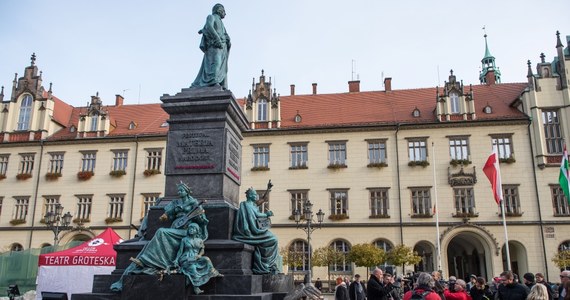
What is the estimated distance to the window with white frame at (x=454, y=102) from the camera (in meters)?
31.2

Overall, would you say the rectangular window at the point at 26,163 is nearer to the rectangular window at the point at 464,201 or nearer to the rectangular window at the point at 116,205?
the rectangular window at the point at 116,205

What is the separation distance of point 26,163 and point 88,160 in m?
4.75

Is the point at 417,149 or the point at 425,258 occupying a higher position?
the point at 417,149

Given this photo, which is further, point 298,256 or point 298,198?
point 298,198

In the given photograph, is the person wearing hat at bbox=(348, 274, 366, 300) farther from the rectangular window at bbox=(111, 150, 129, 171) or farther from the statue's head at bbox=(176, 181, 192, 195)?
the rectangular window at bbox=(111, 150, 129, 171)

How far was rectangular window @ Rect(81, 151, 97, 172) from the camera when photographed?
3434 centimetres

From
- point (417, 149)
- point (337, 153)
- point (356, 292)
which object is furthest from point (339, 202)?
point (356, 292)

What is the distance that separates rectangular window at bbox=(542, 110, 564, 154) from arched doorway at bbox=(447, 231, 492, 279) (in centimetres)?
708

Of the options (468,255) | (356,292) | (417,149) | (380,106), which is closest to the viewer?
(356,292)

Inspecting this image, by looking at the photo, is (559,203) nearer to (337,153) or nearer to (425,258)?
(425,258)

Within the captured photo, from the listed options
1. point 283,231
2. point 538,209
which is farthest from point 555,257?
point 283,231

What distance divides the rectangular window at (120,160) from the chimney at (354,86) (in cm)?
1746

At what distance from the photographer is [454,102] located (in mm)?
31375

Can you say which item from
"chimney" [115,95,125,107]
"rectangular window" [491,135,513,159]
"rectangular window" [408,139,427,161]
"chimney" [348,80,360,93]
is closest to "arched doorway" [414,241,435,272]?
"rectangular window" [408,139,427,161]
